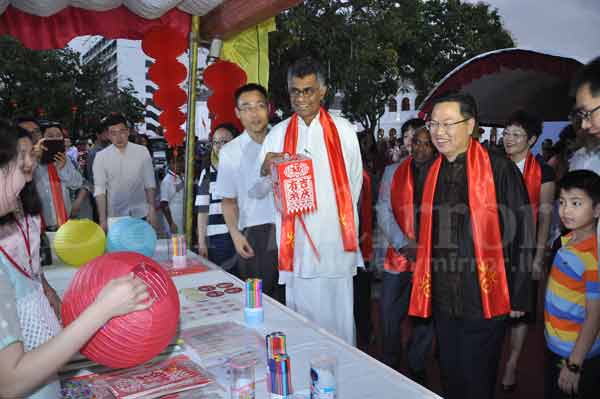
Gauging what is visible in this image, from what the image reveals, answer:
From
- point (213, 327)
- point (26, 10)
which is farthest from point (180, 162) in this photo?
point (213, 327)

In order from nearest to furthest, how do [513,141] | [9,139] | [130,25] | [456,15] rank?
[9,139] → [513,141] → [130,25] → [456,15]

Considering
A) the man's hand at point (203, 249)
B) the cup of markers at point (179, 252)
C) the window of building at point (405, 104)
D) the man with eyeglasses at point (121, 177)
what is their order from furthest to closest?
1. the window of building at point (405, 104)
2. the man with eyeglasses at point (121, 177)
3. the man's hand at point (203, 249)
4. the cup of markers at point (179, 252)

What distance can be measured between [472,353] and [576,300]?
457mm

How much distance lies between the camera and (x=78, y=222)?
2578 millimetres

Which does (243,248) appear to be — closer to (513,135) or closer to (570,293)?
(570,293)

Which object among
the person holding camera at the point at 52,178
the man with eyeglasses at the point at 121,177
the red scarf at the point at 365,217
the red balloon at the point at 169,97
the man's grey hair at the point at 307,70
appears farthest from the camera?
the red balloon at the point at 169,97

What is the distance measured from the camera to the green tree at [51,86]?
15716 mm

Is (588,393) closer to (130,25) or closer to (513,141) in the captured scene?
(513,141)

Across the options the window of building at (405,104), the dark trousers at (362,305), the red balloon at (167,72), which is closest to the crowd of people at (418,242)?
the dark trousers at (362,305)

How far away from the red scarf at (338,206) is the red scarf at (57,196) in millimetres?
1987

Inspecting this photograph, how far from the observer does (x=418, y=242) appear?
6.93ft

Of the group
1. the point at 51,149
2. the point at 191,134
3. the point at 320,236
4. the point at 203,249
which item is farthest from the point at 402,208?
the point at 51,149

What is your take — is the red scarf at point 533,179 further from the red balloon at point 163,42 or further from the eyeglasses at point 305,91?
the red balloon at point 163,42

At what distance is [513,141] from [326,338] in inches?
81.8
